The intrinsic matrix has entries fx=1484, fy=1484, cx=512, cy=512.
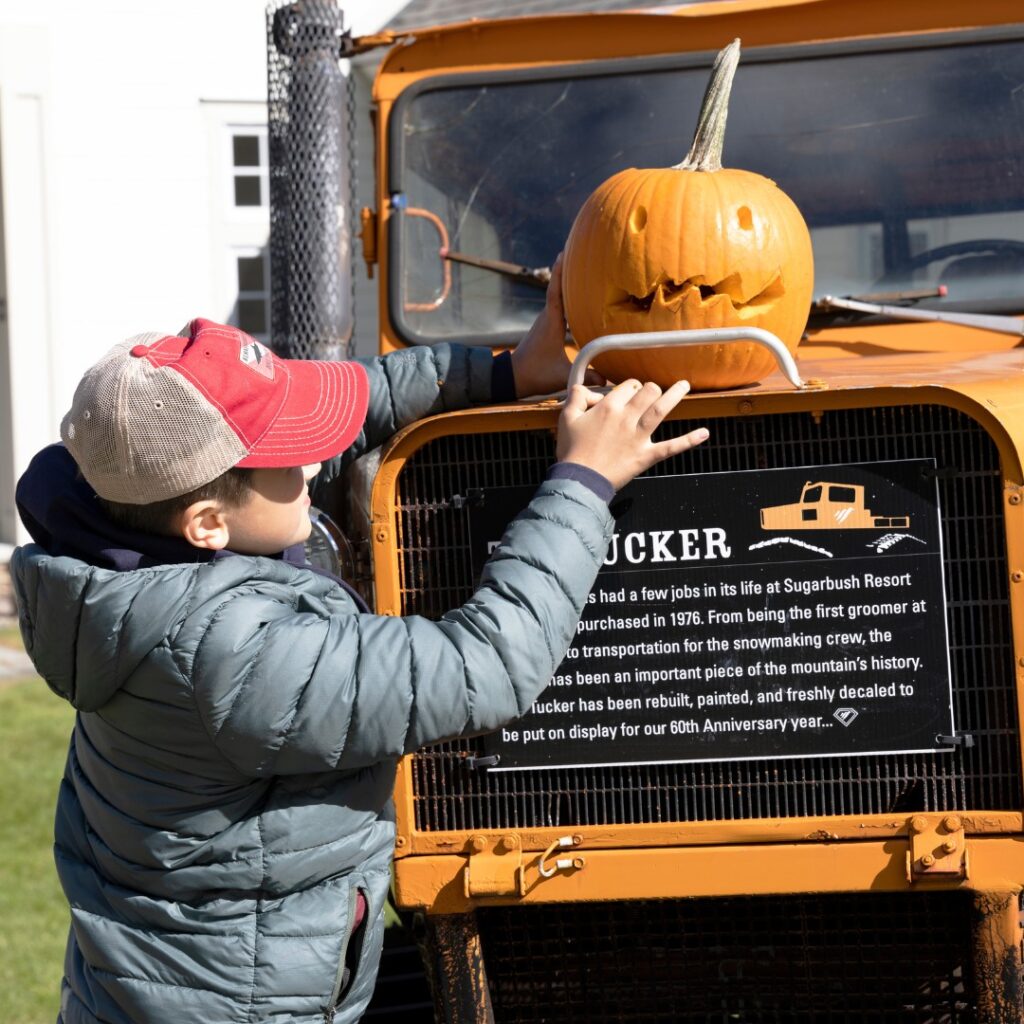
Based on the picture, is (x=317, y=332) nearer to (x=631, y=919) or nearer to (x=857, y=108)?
(x=857, y=108)

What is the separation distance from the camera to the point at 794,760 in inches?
104

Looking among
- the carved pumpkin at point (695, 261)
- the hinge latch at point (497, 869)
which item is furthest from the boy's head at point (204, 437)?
the hinge latch at point (497, 869)

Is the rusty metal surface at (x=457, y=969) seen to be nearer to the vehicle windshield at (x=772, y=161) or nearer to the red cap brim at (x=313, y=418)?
the red cap brim at (x=313, y=418)

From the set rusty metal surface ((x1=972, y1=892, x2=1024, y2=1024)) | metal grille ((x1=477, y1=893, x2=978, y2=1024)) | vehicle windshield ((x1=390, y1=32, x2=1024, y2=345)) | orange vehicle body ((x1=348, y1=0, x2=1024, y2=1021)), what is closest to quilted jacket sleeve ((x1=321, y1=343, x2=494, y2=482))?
orange vehicle body ((x1=348, y1=0, x2=1024, y2=1021))

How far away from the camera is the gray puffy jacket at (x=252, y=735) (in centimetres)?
212

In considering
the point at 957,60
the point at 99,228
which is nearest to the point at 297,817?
the point at 957,60

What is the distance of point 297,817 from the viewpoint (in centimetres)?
226

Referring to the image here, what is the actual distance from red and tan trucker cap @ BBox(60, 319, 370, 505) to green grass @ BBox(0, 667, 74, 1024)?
9.82 feet

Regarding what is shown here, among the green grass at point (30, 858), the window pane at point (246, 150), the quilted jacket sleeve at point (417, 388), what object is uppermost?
the window pane at point (246, 150)

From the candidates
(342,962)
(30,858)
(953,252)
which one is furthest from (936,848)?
(30,858)

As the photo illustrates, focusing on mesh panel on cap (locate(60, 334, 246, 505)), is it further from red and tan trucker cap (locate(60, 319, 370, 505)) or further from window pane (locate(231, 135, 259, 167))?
window pane (locate(231, 135, 259, 167))

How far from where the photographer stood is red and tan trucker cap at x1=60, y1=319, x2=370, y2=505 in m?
2.14

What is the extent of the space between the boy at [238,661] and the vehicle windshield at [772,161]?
1.51m

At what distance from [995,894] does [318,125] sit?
9.10ft
